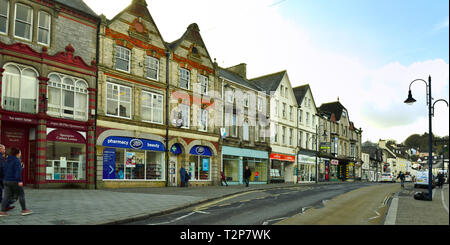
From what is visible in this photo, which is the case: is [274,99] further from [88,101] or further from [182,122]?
[88,101]

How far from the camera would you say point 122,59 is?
24.5 meters

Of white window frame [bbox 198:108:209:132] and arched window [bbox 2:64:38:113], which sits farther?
white window frame [bbox 198:108:209:132]

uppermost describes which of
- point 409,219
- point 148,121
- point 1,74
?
point 1,74

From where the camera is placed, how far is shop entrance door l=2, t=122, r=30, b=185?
19.0 meters

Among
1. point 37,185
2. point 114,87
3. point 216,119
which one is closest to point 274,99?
point 216,119

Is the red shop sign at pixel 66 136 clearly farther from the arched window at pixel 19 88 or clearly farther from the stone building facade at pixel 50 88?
the arched window at pixel 19 88

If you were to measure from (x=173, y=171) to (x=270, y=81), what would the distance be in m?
20.7

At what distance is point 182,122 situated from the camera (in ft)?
93.3

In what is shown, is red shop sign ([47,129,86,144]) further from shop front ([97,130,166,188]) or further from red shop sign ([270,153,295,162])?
red shop sign ([270,153,295,162])

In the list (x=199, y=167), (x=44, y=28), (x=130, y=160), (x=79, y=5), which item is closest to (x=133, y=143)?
(x=130, y=160)

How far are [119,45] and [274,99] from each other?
70.7 ft

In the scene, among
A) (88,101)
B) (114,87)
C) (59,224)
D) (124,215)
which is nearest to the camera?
(59,224)

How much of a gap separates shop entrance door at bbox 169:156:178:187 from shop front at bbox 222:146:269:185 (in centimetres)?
620

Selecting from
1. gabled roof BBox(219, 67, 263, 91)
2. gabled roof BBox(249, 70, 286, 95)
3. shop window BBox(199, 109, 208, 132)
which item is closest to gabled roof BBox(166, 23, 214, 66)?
gabled roof BBox(219, 67, 263, 91)
